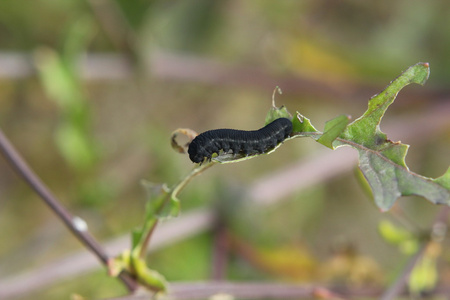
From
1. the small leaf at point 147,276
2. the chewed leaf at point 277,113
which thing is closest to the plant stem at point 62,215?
the small leaf at point 147,276

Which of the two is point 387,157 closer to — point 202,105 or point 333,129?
point 333,129

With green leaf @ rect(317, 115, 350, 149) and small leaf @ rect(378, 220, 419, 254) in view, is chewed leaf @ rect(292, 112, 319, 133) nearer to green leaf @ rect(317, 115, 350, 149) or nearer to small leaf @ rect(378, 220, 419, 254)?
green leaf @ rect(317, 115, 350, 149)

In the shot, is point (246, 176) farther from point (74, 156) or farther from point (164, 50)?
point (74, 156)

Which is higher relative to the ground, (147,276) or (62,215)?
(62,215)

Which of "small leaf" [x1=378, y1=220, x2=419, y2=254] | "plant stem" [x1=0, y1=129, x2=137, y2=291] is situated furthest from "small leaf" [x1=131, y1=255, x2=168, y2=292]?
"small leaf" [x1=378, y1=220, x2=419, y2=254]

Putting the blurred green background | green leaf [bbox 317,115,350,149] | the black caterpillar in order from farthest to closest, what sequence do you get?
1. the blurred green background
2. the black caterpillar
3. green leaf [bbox 317,115,350,149]

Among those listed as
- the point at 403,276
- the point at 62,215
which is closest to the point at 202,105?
the point at 403,276
